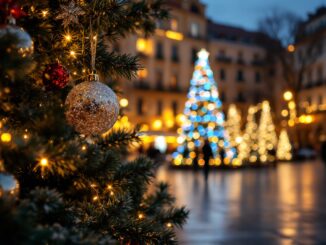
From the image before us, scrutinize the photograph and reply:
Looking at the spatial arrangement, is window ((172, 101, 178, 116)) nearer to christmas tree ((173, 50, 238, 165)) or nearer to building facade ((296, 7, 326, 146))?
building facade ((296, 7, 326, 146))

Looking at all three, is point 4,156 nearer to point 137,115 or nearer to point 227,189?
point 227,189

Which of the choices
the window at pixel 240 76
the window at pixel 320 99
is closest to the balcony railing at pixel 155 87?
the window at pixel 240 76

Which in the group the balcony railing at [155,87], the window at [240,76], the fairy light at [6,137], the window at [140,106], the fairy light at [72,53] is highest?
the window at [240,76]

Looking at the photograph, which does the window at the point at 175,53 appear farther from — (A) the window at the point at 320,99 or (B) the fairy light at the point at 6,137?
(B) the fairy light at the point at 6,137

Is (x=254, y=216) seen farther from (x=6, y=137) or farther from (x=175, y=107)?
(x=175, y=107)

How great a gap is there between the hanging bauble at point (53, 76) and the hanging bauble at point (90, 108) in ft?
0.54

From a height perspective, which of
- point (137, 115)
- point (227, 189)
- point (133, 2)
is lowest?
point (227, 189)

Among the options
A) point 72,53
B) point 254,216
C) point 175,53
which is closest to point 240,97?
point 175,53

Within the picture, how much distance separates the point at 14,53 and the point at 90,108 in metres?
0.69

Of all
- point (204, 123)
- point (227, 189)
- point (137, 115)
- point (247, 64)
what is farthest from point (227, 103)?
point (227, 189)

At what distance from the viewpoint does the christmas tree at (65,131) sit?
66.5 inches

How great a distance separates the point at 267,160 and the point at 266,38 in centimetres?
1617

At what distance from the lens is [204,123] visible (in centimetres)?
2534

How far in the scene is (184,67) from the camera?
57.2 meters
